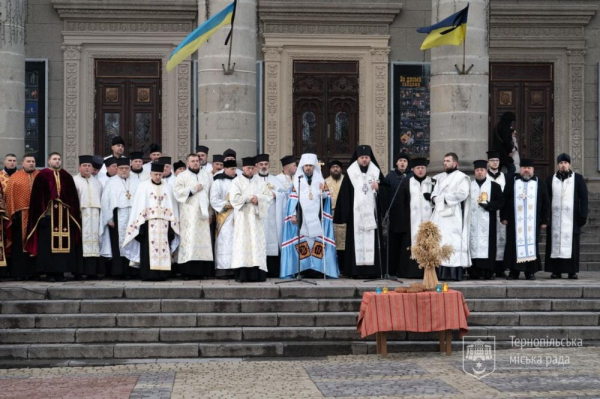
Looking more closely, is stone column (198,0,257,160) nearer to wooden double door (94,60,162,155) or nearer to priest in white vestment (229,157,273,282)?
priest in white vestment (229,157,273,282)

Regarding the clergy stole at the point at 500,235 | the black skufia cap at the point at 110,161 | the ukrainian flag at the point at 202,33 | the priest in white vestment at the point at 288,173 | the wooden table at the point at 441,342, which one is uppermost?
the ukrainian flag at the point at 202,33

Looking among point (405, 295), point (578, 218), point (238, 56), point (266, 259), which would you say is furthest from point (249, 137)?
point (405, 295)

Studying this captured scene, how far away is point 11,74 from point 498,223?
327 inches

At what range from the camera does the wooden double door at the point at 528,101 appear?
906 inches

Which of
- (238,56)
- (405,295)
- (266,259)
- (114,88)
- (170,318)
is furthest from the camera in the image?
(114,88)

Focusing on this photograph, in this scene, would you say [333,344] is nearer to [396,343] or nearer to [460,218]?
[396,343]

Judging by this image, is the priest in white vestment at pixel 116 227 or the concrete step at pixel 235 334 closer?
the concrete step at pixel 235 334

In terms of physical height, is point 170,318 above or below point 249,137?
below

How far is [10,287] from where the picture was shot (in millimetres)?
14523

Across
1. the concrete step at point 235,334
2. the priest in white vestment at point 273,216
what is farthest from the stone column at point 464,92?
the concrete step at point 235,334

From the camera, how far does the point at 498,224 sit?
661 inches

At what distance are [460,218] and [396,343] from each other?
3.30 meters

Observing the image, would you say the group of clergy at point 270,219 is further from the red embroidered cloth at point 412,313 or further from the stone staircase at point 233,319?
the red embroidered cloth at point 412,313

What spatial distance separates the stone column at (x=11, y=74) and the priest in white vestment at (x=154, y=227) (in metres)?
3.82
